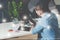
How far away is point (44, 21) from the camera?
6.56 feet

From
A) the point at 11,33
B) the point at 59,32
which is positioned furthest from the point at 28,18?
the point at 59,32

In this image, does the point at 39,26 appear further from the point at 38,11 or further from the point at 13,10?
the point at 13,10

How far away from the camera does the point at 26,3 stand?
6.54 feet

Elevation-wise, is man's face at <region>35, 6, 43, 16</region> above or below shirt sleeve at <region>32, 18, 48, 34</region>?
above

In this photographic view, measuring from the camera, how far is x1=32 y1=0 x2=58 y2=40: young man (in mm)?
1992

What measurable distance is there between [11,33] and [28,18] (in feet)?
0.77

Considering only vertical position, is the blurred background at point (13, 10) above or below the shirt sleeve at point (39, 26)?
above

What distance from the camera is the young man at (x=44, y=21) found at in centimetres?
199

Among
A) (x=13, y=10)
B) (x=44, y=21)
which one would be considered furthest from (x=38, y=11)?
(x=13, y=10)

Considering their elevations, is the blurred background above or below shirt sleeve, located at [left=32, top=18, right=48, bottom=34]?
above

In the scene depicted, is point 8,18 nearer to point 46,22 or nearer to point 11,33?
point 11,33

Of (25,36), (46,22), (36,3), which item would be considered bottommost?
(25,36)

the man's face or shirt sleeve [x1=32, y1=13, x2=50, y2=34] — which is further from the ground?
the man's face

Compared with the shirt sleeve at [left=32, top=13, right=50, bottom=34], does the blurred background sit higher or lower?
higher
